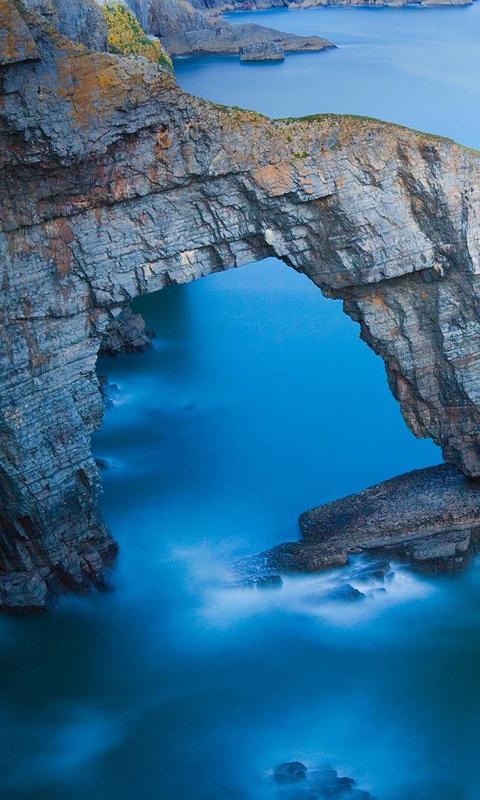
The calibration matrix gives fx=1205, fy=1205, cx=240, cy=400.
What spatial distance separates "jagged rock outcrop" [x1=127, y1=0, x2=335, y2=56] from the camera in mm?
81875

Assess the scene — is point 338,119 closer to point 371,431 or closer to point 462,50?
point 371,431

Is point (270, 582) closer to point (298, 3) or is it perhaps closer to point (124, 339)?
point (124, 339)

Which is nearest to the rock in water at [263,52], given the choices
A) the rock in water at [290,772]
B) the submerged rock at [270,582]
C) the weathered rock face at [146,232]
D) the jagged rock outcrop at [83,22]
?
the jagged rock outcrop at [83,22]

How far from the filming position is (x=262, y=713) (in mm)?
25562

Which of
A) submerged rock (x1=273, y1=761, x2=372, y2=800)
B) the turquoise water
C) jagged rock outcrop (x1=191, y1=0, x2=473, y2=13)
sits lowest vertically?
submerged rock (x1=273, y1=761, x2=372, y2=800)

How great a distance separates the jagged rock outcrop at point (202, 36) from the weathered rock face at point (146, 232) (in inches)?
2254

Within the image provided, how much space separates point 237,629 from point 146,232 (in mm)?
9361

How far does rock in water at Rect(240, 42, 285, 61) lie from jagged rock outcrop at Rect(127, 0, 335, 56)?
550mm

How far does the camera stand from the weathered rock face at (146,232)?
79.0ft

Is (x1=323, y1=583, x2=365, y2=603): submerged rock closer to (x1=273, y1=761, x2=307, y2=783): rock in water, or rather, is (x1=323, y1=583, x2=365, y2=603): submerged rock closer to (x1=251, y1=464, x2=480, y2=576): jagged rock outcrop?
(x1=251, y1=464, x2=480, y2=576): jagged rock outcrop

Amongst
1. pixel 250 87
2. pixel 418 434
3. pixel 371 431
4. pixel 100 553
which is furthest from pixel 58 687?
pixel 250 87

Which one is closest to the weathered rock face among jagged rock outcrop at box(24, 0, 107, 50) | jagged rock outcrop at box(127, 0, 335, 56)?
jagged rock outcrop at box(24, 0, 107, 50)

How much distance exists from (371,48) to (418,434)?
184 feet

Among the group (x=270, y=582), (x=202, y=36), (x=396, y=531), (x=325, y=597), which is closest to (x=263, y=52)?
(x=202, y=36)
